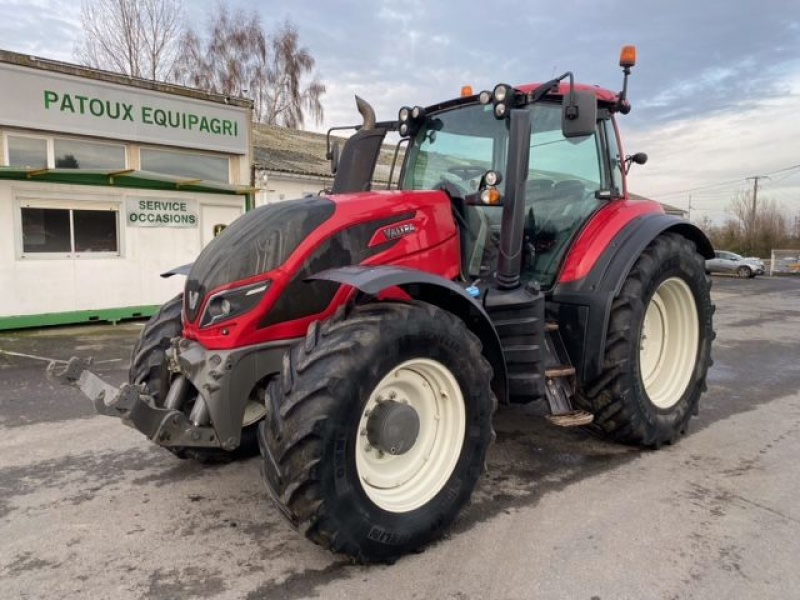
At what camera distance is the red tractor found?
2.63m

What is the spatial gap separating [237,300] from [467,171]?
1955mm

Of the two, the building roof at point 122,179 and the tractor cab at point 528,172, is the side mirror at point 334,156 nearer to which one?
the tractor cab at point 528,172

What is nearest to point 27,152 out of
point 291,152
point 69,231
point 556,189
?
point 69,231

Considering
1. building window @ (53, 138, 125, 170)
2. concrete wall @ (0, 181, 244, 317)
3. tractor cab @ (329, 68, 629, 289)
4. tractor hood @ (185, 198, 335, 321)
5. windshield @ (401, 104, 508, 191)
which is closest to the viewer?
tractor hood @ (185, 198, 335, 321)

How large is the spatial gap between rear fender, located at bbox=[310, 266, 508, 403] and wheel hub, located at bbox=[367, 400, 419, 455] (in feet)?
1.88

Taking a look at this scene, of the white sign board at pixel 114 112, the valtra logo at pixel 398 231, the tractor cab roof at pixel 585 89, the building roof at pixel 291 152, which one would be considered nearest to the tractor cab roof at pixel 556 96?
the tractor cab roof at pixel 585 89

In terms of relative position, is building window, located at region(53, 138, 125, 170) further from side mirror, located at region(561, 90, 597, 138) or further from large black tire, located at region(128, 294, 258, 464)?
side mirror, located at region(561, 90, 597, 138)

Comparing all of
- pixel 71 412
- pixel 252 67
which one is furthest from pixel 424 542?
pixel 252 67

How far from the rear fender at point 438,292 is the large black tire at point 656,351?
955mm

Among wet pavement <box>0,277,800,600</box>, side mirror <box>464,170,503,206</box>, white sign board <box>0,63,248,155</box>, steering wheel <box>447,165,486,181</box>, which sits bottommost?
wet pavement <box>0,277,800,600</box>

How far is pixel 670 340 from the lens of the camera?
477cm

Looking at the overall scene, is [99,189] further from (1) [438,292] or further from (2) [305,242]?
(1) [438,292]

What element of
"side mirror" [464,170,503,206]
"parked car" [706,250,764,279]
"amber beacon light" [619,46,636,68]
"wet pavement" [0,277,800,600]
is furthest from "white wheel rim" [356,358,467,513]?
"parked car" [706,250,764,279]

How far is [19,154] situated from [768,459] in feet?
37.7
